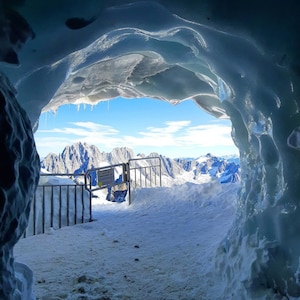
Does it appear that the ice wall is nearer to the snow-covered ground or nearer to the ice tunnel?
the ice tunnel

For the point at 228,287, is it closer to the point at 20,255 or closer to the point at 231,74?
the point at 231,74

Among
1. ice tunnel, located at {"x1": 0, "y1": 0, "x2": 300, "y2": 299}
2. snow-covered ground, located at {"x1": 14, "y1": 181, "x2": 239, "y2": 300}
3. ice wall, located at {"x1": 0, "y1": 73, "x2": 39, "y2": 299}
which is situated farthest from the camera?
snow-covered ground, located at {"x1": 14, "y1": 181, "x2": 239, "y2": 300}

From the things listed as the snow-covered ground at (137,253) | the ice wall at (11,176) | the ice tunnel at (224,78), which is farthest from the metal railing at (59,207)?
the ice wall at (11,176)

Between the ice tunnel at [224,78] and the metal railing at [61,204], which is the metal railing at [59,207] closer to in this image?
the metal railing at [61,204]

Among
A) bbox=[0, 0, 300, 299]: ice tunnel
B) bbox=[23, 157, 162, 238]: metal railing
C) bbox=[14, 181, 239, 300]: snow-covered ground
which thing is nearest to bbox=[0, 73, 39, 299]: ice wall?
bbox=[0, 0, 300, 299]: ice tunnel

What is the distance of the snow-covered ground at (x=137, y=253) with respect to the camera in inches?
123

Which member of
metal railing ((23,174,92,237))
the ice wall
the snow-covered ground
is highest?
the ice wall

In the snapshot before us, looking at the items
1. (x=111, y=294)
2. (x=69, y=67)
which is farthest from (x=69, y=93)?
(x=111, y=294)

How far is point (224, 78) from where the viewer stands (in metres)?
3.44

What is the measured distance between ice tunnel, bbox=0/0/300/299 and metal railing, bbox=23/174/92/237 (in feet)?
12.8

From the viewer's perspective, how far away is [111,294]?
3.02m

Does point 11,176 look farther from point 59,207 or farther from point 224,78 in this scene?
point 59,207

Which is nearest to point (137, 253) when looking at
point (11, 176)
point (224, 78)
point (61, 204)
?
point (224, 78)

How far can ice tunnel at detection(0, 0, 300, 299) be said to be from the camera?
2.14 metres
